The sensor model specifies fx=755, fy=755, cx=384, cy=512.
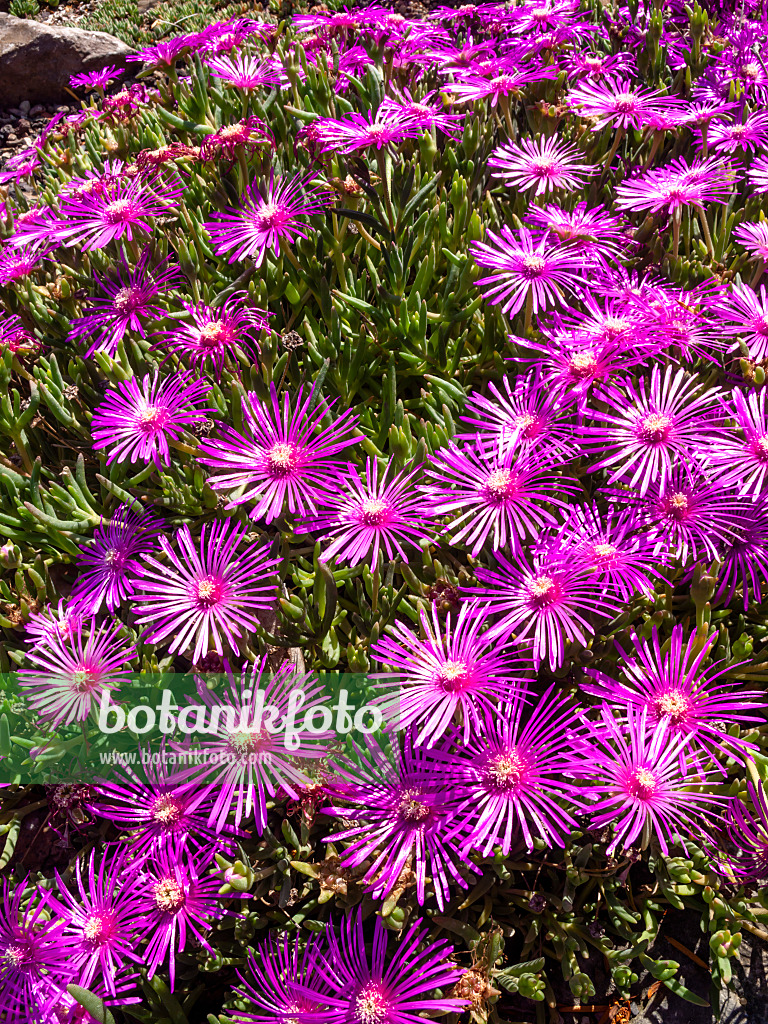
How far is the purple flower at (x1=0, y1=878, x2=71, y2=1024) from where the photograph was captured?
4.50ft

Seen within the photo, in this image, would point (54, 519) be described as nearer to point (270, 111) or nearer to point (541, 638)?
point (541, 638)

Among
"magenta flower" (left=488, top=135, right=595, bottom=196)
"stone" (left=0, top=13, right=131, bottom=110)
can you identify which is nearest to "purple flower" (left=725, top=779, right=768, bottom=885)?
"magenta flower" (left=488, top=135, right=595, bottom=196)

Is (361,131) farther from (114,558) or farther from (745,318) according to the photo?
(114,558)

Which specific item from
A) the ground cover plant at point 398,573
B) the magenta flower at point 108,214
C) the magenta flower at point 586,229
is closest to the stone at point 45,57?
the ground cover plant at point 398,573

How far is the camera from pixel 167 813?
4.73 ft

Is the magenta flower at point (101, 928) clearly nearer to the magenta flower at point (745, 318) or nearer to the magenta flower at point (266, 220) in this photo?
the magenta flower at point (266, 220)

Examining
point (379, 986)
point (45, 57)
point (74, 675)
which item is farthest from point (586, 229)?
point (45, 57)

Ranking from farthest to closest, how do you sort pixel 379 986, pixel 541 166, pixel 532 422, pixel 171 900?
pixel 541 166
pixel 532 422
pixel 171 900
pixel 379 986

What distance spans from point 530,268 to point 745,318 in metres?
0.51

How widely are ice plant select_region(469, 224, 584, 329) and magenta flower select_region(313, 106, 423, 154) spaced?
41 centimetres

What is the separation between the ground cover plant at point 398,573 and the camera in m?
1.37

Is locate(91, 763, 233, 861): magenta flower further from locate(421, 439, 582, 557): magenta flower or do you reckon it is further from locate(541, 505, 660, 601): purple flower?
locate(541, 505, 660, 601): purple flower

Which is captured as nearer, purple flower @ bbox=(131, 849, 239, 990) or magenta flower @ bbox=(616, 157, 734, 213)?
purple flower @ bbox=(131, 849, 239, 990)

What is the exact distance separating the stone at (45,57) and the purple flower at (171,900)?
4.22 meters
